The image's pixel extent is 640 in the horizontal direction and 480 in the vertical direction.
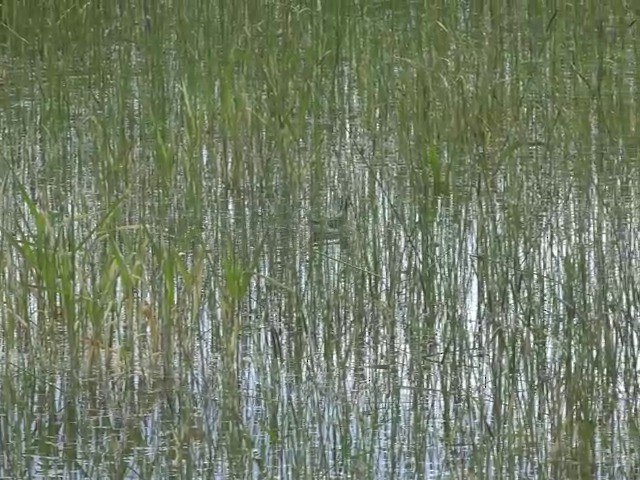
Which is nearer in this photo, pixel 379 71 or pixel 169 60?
pixel 379 71

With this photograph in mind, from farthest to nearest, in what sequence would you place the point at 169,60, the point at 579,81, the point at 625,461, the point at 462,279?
the point at 169,60
the point at 579,81
the point at 462,279
the point at 625,461

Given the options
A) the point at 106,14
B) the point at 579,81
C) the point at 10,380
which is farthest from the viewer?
the point at 106,14

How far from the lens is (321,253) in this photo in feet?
12.2

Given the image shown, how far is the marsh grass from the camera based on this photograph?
10.0ft

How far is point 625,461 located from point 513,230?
98 cm

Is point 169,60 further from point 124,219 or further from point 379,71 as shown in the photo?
point 124,219

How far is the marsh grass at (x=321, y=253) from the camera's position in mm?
3062

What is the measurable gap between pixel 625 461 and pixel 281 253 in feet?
3.98

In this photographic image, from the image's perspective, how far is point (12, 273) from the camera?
3711mm

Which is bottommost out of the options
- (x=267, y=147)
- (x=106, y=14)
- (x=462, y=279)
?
(x=462, y=279)

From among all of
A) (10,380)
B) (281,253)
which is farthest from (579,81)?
(10,380)

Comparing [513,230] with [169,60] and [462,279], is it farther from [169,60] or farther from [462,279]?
[169,60]

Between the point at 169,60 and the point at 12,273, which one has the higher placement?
the point at 169,60

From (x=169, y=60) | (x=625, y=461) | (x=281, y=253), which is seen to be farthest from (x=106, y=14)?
(x=625, y=461)
